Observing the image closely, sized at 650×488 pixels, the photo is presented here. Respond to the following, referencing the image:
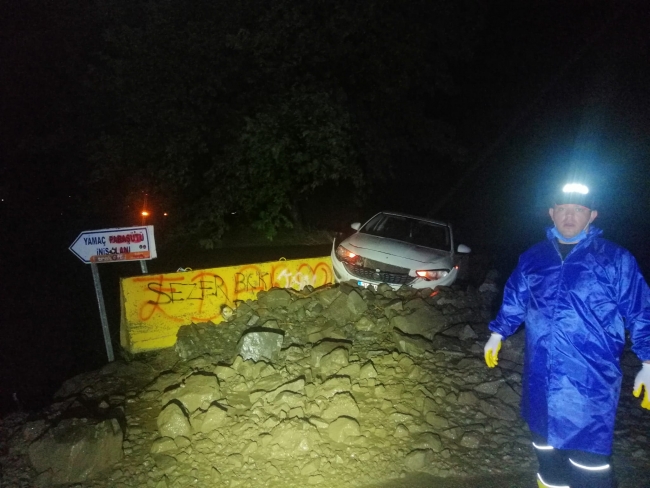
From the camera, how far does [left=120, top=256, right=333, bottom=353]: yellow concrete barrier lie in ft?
19.1

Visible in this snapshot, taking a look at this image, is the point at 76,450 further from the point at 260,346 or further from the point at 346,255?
the point at 346,255

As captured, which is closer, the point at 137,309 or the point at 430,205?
the point at 137,309

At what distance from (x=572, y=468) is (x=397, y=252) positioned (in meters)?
4.71

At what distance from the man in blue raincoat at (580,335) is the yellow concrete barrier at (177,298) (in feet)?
14.9

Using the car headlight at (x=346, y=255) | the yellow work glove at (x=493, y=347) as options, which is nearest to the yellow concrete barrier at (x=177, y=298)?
the car headlight at (x=346, y=255)

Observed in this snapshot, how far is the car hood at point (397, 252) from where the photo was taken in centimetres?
691

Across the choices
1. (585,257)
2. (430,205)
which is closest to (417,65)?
(585,257)

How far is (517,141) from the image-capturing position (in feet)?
69.7

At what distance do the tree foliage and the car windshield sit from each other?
1.75 m

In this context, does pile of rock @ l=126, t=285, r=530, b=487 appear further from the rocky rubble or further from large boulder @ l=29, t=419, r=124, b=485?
large boulder @ l=29, t=419, r=124, b=485

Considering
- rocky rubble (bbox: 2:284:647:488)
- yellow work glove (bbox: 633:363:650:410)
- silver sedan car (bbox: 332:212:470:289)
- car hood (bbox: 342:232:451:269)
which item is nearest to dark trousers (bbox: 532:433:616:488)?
yellow work glove (bbox: 633:363:650:410)

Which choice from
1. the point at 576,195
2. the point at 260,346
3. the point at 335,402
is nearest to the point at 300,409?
the point at 335,402

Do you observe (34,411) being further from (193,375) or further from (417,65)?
(417,65)

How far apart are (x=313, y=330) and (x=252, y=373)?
1.03 m
